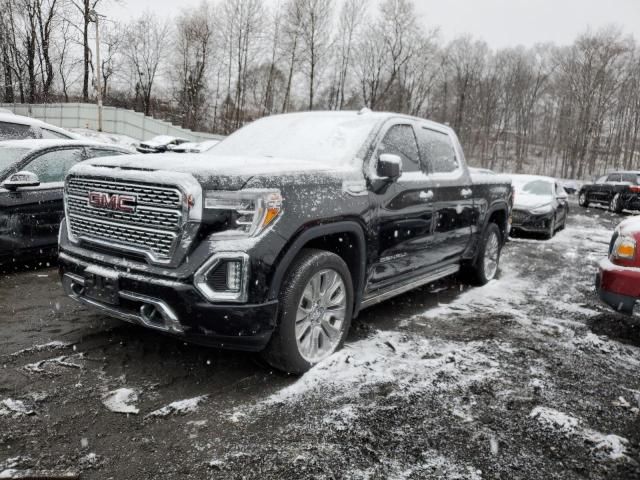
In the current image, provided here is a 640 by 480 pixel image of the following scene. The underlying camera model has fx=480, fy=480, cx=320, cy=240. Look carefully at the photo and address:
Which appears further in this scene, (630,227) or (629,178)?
(629,178)

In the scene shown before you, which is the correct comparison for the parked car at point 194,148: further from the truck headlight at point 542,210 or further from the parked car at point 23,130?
the truck headlight at point 542,210

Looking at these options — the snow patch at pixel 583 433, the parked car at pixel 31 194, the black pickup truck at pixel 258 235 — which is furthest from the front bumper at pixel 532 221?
the parked car at pixel 31 194

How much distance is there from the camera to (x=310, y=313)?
10.7ft

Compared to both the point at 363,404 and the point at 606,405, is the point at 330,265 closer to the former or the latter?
the point at 363,404

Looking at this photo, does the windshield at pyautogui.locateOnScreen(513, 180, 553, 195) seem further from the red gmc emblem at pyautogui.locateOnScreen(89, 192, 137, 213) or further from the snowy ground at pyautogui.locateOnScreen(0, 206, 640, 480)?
the red gmc emblem at pyautogui.locateOnScreen(89, 192, 137, 213)

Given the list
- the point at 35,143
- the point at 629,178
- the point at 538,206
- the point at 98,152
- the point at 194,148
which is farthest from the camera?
the point at 629,178

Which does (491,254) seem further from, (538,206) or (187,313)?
(538,206)

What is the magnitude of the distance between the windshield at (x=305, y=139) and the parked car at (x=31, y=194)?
236cm

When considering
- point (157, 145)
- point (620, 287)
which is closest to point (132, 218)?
point (620, 287)

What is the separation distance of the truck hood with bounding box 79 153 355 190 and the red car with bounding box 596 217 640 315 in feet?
8.33

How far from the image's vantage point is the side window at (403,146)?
403 cm

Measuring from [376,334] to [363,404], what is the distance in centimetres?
128

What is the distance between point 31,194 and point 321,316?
12.7 ft

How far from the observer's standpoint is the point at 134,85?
54.4m
